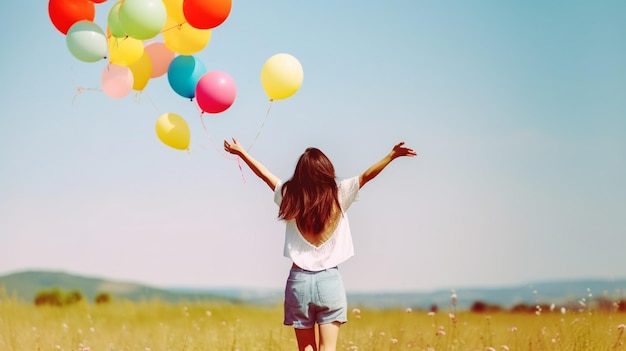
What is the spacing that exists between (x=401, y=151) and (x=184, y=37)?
2202mm

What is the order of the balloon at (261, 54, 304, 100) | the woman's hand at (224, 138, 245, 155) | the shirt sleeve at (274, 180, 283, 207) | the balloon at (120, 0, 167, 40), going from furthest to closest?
the balloon at (261, 54, 304, 100), the balloon at (120, 0, 167, 40), the woman's hand at (224, 138, 245, 155), the shirt sleeve at (274, 180, 283, 207)

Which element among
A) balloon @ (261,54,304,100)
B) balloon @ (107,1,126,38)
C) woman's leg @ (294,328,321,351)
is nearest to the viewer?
woman's leg @ (294,328,321,351)

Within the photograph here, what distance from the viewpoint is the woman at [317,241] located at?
3.97 metres

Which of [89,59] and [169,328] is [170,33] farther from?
[169,328]

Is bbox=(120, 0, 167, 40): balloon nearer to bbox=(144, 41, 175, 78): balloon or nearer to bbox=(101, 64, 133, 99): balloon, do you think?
bbox=(101, 64, 133, 99): balloon

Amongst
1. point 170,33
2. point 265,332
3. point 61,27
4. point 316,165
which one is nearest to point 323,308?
point 316,165

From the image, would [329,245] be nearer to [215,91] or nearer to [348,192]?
[348,192]

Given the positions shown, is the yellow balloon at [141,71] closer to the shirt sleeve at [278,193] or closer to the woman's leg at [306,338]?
the shirt sleeve at [278,193]

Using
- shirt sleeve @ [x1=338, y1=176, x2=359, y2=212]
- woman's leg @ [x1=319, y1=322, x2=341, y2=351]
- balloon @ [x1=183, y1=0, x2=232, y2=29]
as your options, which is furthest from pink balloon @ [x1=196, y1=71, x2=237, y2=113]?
woman's leg @ [x1=319, y1=322, x2=341, y2=351]

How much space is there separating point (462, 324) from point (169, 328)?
2500mm

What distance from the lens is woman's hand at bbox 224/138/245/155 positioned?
14.7 feet

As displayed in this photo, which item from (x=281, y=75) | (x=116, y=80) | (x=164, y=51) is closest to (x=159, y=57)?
(x=164, y=51)

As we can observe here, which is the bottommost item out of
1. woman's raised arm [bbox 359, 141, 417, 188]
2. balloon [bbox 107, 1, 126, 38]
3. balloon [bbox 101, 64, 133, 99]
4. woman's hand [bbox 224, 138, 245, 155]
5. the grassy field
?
the grassy field

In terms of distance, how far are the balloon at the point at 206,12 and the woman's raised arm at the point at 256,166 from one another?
1135 millimetres
